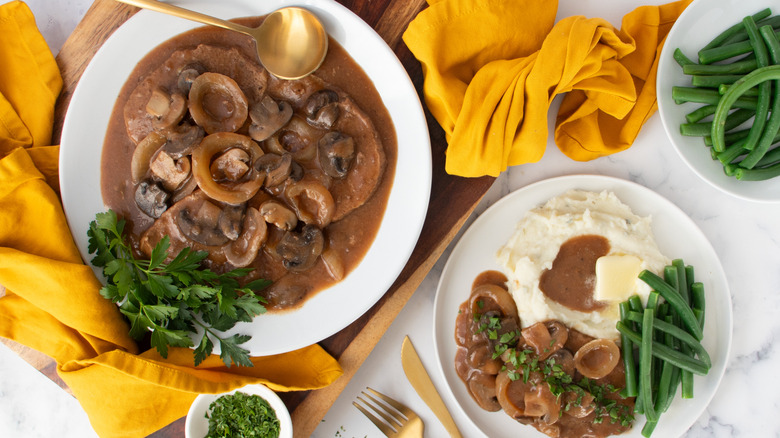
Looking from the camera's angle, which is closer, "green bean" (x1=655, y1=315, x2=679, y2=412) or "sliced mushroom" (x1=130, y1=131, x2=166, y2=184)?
"sliced mushroom" (x1=130, y1=131, x2=166, y2=184)

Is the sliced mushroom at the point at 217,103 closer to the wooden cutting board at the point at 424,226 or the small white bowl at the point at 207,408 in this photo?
the wooden cutting board at the point at 424,226

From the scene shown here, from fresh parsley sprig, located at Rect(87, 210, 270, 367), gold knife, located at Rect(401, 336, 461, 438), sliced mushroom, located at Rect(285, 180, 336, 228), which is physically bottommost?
fresh parsley sprig, located at Rect(87, 210, 270, 367)

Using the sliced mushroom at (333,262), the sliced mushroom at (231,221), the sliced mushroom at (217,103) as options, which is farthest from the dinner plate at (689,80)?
the sliced mushroom at (231,221)

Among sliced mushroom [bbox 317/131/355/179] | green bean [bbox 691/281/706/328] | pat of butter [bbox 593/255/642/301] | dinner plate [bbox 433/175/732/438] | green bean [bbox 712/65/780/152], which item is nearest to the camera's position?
green bean [bbox 712/65/780/152]

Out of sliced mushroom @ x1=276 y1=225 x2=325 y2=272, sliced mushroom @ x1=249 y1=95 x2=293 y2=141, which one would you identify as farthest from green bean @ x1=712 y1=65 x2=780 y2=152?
sliced mushroom @ x1=249 y1=95 x2=293 y2=141

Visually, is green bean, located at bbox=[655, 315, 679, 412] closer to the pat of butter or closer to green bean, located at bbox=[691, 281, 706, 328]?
green bean, located at bbox=[691, 281, 706, 328]

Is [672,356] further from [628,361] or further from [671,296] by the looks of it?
[671,296]

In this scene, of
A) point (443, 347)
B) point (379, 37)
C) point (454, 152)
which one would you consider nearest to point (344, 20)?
point (379, 37)
